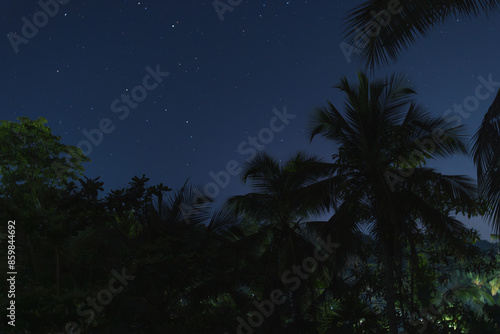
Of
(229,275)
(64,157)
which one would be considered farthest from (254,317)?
(64,157)

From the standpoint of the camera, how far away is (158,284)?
566 centimetres

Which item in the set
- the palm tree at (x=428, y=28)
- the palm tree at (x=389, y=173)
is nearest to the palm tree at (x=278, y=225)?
the palm tree at (x=389, y=173)

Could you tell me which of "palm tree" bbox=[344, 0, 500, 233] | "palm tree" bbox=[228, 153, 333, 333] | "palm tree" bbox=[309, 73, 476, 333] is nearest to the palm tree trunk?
"palm tree" bbox=[309, 73, 476, 333]

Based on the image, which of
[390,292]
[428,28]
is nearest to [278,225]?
[390,292]

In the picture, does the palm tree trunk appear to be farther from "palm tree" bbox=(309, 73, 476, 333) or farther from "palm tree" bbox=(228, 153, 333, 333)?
"palm tree" bbox=(228, 153, 333, 333)

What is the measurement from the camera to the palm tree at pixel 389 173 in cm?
845

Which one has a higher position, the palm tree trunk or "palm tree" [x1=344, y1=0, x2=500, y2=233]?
"palm tree" [x1=344, y1=0, x2=500, y2=233]

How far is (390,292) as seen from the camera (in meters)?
8.55

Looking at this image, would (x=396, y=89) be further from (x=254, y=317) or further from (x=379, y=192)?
(x=254, y=317)

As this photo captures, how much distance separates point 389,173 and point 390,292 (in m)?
2.77

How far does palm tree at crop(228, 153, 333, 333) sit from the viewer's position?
36.8 feet

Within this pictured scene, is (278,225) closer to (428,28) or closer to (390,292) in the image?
(390,292)

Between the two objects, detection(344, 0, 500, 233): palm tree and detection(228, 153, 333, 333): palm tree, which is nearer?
A: detection(344, 0, 500, 233): palm tree

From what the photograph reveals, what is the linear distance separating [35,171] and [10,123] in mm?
2306
